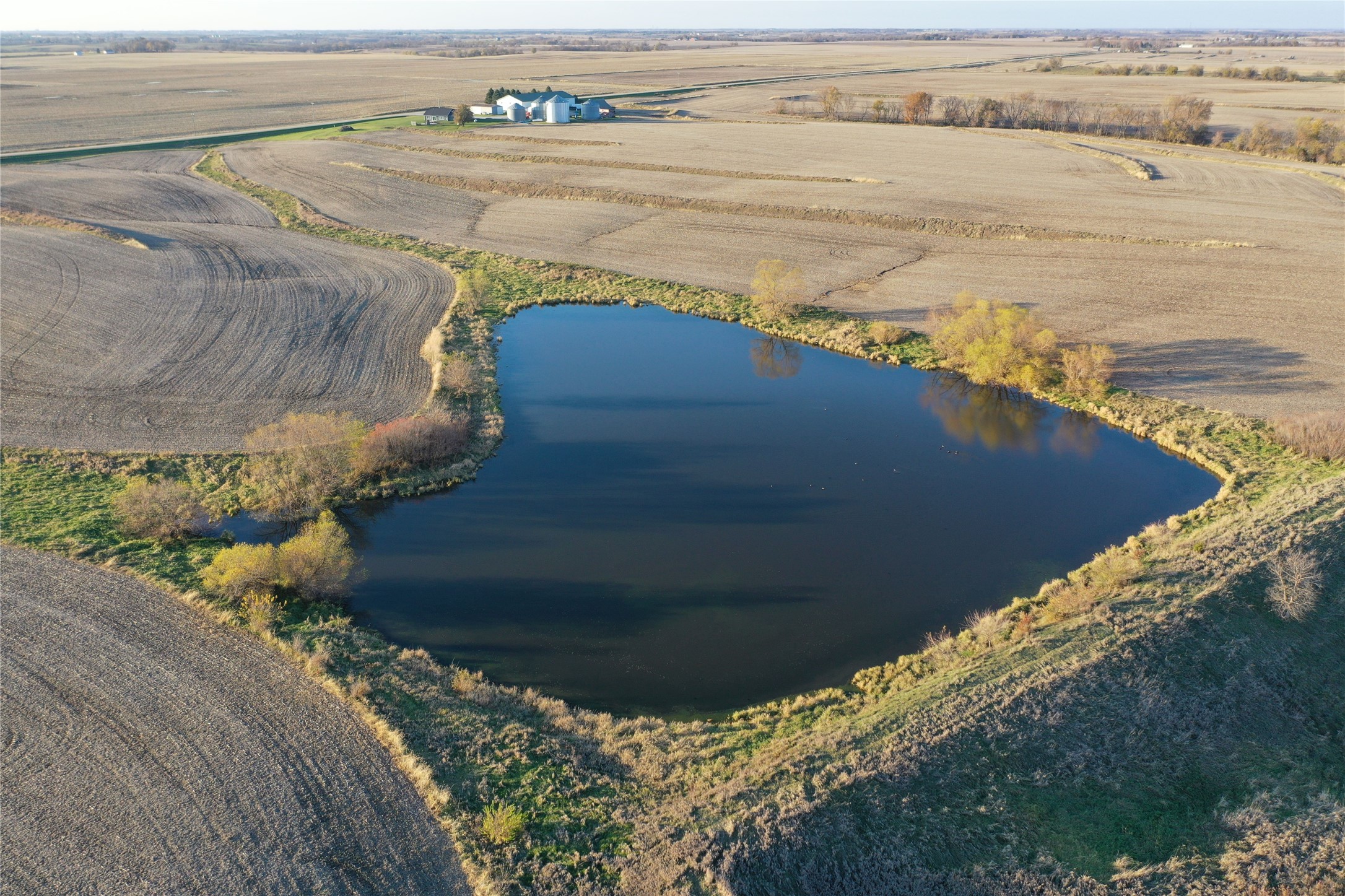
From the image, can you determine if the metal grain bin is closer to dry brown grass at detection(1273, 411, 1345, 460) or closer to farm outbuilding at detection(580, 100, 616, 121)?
farm outbuilding at detection(580, 100, 616, 121)

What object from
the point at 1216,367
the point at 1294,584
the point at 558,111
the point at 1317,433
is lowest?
the point at 1294,584

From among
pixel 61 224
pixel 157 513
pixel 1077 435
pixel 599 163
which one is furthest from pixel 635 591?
pixel 599 163

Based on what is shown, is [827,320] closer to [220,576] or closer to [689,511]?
[689,511]

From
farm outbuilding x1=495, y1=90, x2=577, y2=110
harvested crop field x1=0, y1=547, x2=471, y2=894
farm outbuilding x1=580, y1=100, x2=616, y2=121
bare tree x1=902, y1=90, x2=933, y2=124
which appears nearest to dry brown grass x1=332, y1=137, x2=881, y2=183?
farm outbuilding x1=495, y1=90, x2=577, y2=110

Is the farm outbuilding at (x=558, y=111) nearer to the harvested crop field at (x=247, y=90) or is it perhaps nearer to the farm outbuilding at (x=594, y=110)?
the farm outbuilding at (x=594, y=110)

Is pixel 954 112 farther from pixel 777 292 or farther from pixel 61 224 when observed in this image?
pixel 61 224

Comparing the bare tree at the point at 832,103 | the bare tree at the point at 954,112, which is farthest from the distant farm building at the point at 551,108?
the bare tree at the point at 954,112
